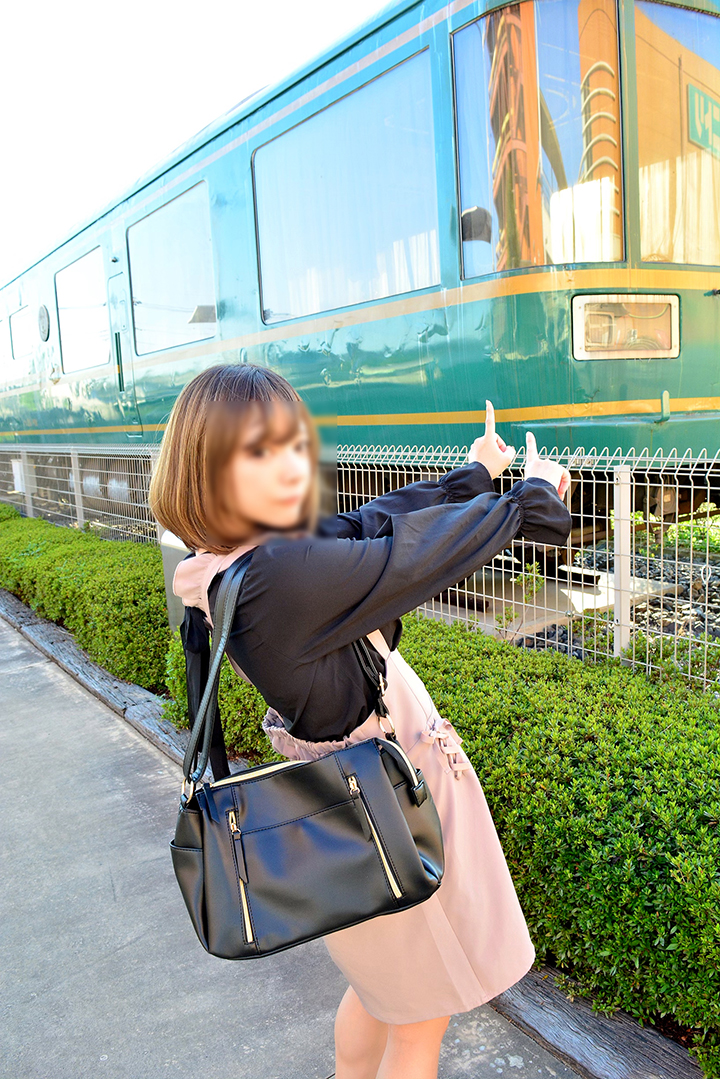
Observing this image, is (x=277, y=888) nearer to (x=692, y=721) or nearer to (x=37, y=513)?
(x=692, y=721)

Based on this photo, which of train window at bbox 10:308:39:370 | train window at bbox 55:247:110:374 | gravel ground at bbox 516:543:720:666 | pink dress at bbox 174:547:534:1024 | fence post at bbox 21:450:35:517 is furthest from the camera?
fence post at bbox 21:450:35:517

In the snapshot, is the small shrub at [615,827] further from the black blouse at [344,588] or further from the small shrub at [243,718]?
the small shrub at [243,718]

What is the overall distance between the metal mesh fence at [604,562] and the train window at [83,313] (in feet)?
5.16

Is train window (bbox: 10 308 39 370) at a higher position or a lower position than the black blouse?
higher

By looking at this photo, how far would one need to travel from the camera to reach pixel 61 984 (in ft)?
8.12

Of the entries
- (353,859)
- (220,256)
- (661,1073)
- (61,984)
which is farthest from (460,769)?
(220,256)

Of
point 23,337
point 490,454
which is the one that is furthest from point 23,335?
point 490,454

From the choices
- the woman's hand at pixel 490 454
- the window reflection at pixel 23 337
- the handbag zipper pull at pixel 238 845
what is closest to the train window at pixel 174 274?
the window reflection at pixel 23 337

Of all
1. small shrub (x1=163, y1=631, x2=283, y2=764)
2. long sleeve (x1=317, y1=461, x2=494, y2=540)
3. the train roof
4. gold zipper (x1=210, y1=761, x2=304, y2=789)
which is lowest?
small shrub (x1=163, y1=631, x2=283, y2=764)

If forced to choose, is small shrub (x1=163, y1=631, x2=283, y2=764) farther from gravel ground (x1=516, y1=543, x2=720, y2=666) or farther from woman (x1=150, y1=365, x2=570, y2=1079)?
woman (x1=150, y1=365, x2=570, y2=1079)

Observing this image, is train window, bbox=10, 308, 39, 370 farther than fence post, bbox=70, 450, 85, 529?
Yes

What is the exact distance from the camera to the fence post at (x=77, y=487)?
9.41 meters

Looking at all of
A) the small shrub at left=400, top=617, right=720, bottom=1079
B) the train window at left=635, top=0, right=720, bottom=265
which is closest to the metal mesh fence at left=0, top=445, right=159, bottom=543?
the train window at left=635, top=0, right=720, bottom=265

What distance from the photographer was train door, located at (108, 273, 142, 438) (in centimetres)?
810
